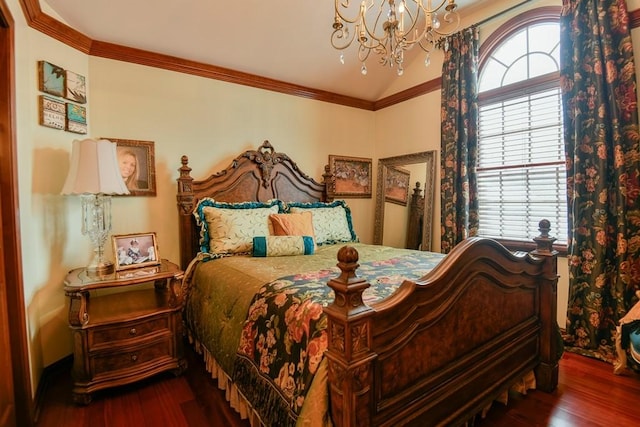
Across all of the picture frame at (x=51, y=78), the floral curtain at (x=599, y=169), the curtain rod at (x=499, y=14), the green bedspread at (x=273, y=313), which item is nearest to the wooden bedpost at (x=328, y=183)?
the green bedspread at (x=273, y=313)

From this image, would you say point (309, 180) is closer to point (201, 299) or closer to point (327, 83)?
point (327, 83)

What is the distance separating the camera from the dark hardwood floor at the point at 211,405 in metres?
1.70

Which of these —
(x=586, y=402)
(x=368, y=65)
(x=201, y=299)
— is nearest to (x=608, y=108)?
(x=586, y=402)

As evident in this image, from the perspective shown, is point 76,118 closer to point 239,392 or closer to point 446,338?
point 239,392

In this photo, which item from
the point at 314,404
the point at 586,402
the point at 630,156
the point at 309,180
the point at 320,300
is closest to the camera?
the point at 314,404

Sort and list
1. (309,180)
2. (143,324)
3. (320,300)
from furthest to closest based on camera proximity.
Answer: (309,180)
(143,324)
(320,300)

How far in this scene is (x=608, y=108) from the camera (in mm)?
2275

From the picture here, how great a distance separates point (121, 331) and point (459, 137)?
3.18 metres

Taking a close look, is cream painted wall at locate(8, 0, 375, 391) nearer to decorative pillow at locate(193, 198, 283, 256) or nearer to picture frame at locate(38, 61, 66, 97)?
picture frame at locate(38, 61, 66, 97)

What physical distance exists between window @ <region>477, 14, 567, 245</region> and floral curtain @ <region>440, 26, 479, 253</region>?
4.9 inches

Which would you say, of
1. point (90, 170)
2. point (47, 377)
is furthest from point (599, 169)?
point (47, 377)

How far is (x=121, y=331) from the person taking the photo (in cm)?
197

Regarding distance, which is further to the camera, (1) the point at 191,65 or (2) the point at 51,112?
(1) the point at 191,65

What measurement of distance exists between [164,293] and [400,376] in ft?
6.34
